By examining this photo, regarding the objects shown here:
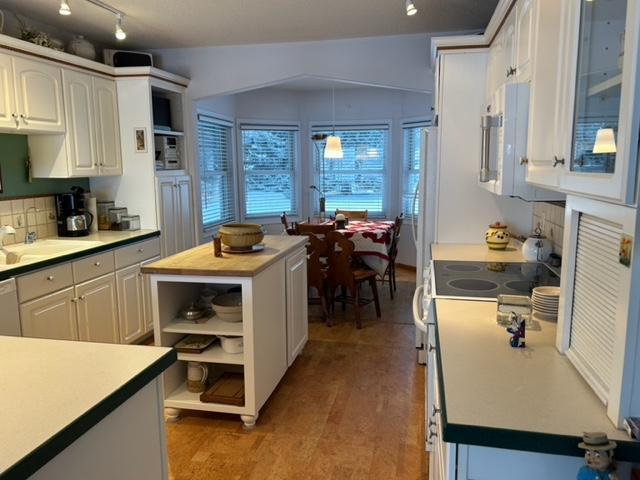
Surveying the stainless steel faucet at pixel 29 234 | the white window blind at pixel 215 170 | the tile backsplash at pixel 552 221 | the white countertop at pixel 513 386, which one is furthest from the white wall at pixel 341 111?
the white countertop at pixel 513 386

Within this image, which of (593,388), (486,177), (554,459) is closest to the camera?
(554,459)

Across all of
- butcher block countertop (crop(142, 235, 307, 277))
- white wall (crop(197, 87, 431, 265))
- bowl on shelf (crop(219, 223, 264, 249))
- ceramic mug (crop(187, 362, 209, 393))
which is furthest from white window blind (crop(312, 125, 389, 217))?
ceramic mug (crop(187, 362, 209, 393))

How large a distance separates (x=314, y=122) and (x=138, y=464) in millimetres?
5951

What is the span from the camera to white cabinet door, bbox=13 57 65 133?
3100 millimetres

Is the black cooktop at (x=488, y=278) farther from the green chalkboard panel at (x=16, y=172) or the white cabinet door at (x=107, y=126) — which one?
the green chalkboard panel at (x=16, y=172)

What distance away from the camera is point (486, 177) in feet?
7.86

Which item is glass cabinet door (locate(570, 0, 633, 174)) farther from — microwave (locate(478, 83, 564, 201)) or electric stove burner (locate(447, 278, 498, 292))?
electric stove burner (locate(447, 278, 498, 292))

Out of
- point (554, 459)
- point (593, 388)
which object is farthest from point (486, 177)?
point (554, 459)

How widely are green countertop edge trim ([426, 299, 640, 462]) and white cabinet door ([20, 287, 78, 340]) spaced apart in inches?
103

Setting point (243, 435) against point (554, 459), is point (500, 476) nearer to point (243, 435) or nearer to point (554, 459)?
point (554, 459)

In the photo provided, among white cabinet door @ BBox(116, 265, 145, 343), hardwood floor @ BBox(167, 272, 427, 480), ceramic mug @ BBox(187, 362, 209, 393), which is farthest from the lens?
white cabinet door @ BBox(116, 265, 145, 343)

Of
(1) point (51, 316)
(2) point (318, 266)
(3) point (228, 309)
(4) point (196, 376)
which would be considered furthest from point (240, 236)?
(2) point (318, 266)

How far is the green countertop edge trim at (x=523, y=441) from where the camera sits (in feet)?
2.90

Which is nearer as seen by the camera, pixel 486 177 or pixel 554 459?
pixel 554 459
